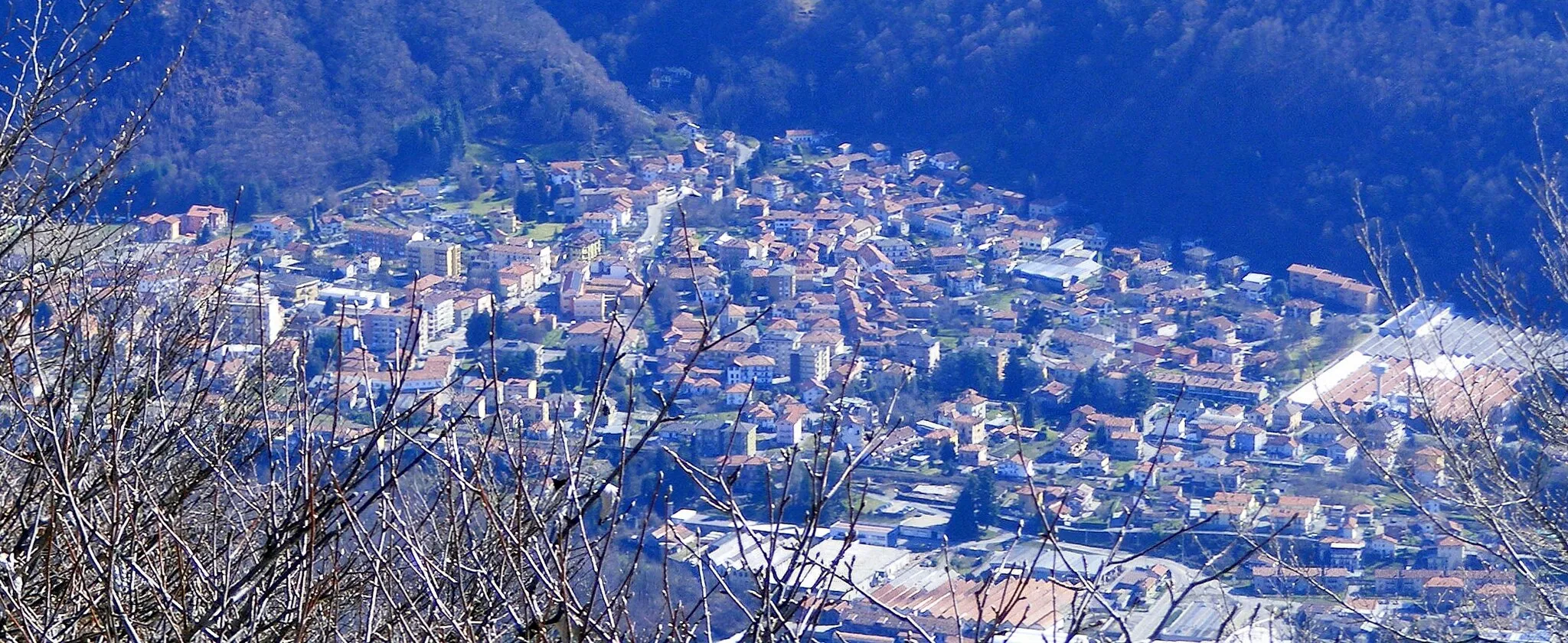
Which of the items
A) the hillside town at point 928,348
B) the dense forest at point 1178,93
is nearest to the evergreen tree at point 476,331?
the hillside town at point 928,348

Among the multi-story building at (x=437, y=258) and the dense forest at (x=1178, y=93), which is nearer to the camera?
the multi-story building at (x=437, y=258)

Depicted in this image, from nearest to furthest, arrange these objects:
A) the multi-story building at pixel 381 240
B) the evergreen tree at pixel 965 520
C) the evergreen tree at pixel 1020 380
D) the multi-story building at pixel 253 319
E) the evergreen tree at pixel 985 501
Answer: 1. the multi-story building at pixel 253 319
2. the evergreen tree at pixel 965 520
3. the evergreen tree at pixel 985 501
4. the evergreen tree at pixel 1020 380
5. the multi-story building at pixel 381 240

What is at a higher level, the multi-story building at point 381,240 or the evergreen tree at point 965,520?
the multi-story building at point 381,240

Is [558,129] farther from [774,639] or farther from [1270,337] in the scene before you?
[774,639]

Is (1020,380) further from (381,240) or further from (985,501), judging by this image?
(381,240)

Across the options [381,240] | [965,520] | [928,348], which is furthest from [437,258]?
[965,520]

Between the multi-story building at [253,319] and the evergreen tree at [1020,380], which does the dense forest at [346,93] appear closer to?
the evergreen tree at [1020,380]

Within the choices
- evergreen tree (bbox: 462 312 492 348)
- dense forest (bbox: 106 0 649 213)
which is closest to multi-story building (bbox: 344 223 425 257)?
dense forest (bbox: 106 0 649 213)
